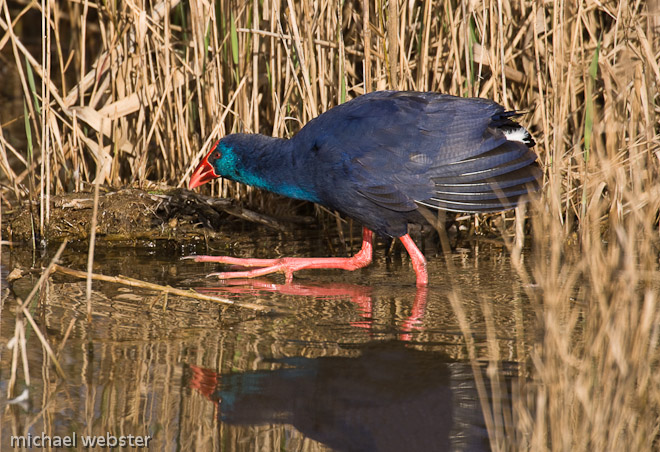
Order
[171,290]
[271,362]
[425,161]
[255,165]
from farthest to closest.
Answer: [255,165]
[425,161]
[171,290]
[271,362]

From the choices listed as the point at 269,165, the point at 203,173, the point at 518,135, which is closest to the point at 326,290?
the point at 269,165

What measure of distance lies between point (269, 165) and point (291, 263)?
1.47ft

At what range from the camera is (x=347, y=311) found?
3.07 metres

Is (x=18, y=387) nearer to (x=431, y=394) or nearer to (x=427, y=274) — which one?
(x=431, y=394)

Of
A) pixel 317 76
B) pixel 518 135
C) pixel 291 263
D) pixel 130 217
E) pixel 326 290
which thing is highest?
pixel 317 76

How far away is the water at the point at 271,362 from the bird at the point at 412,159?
383mm

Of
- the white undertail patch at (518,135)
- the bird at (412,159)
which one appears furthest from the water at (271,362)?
the white undertail patch at (518,135)

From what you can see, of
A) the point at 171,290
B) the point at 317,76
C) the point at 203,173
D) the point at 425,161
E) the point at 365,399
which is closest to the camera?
the point at 365,399

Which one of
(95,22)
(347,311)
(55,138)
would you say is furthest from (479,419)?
(95,22)

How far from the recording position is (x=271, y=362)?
101 inches

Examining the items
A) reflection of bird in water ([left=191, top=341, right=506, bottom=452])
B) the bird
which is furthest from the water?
the bird

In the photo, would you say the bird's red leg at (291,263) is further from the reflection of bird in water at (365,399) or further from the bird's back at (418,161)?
the reflection of bird in water at (365,399)

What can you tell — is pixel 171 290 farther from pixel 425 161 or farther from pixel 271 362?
pixel 425 161

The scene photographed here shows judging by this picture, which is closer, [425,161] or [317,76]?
[425,161]
